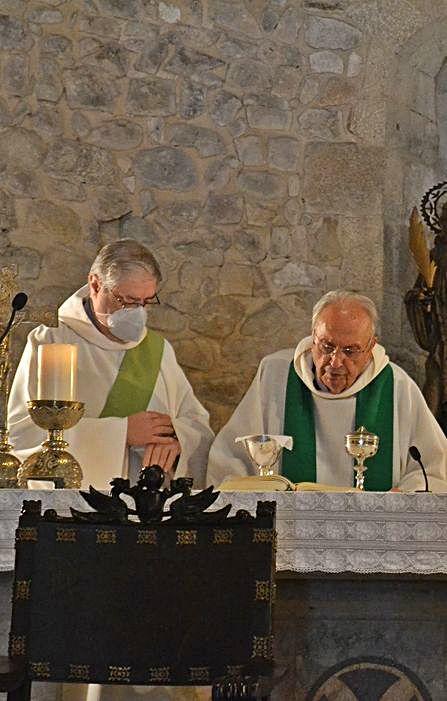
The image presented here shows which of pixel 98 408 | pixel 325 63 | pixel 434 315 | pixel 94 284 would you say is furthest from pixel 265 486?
pixel 325 63

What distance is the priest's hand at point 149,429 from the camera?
5.70 meters

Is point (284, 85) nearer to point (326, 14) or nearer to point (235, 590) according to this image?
point (326, 14)

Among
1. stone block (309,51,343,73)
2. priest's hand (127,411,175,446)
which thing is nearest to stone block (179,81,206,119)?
stone block (309,51,343,73)

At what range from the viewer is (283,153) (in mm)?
7395

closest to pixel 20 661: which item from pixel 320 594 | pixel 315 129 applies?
pixel 320 594

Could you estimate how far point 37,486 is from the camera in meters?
5.41

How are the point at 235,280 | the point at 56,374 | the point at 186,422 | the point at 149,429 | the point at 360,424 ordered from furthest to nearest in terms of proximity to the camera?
1. the point at 235,280
2. the point at 186,422
3. the point at 360,424
4. the point at 149,429
5. the point at 56,374

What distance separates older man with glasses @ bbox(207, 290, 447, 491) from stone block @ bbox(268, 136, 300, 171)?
5.03ft

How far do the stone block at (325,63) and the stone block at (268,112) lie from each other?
23 cm

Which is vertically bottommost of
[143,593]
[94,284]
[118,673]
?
[118,673]

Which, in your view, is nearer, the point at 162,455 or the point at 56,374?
the point at 56,374

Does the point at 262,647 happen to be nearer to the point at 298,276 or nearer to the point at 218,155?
the point at 298,276

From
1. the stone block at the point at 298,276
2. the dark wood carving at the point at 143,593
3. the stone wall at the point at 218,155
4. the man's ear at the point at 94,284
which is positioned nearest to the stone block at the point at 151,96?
the stone wall at the point at 218,155

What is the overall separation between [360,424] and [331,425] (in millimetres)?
113
